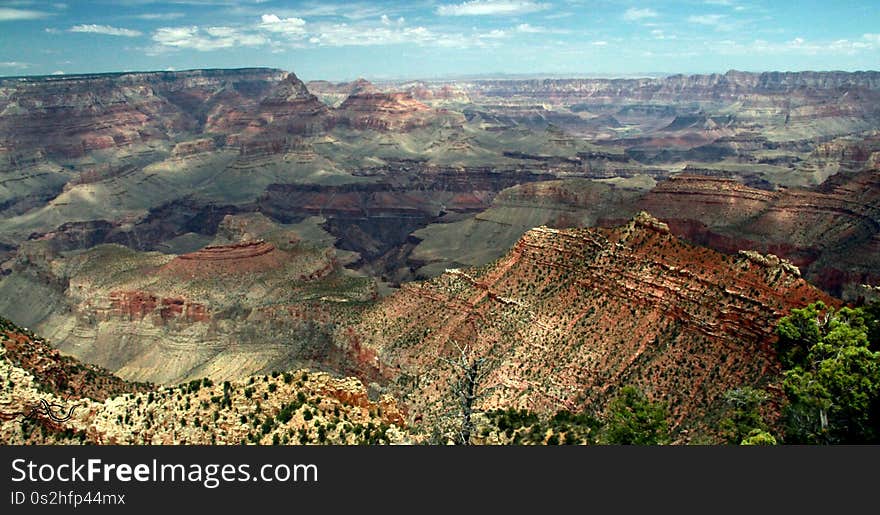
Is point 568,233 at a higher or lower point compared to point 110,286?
higher

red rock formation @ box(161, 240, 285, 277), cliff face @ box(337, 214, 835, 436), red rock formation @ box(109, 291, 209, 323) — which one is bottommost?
red rock formation @ box(109, 291, 209, 323)

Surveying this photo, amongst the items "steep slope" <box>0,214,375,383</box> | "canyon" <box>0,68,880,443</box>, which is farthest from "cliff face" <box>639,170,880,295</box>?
"steep slope" <box>0,214,375,383</box>

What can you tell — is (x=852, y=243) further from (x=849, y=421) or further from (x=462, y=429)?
(x=462, y=429)

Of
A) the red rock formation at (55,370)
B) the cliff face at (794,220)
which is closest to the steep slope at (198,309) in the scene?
the red rock formation at (55,370)

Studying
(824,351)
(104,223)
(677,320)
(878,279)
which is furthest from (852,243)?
(104,223)

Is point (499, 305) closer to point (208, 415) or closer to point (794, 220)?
point (208, 415)

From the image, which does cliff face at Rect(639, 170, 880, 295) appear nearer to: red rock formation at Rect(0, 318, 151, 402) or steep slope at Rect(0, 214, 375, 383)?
steep slope at Rect(0, 214, 375, 383)

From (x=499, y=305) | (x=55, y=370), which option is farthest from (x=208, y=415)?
(x=499, y=305)

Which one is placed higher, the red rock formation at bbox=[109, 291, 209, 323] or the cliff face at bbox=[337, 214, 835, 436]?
the cliff face at bbox=[337, 214, 835, 436]
